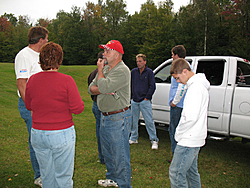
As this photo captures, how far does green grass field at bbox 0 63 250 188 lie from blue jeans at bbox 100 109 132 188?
0.65 meters

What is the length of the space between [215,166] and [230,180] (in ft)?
2.04

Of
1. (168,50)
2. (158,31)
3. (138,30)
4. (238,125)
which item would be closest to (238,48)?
(168,50)

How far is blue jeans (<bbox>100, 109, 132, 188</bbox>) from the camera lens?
3246mm

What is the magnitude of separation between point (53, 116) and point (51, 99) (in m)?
0.19

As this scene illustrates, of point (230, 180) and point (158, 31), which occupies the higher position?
point (158, 31)

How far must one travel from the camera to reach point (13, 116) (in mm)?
8680

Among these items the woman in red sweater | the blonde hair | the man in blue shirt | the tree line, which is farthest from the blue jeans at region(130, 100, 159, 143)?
the tree line

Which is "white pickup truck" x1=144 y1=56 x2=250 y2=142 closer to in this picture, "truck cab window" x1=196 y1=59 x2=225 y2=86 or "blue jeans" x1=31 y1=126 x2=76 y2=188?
"truck cab window" x1=196 y1=59 x2=225 y2=86

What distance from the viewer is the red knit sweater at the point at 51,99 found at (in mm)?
2367

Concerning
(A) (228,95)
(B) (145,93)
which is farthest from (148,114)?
(A) (228,95)

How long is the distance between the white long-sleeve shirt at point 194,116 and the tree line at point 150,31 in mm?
32246

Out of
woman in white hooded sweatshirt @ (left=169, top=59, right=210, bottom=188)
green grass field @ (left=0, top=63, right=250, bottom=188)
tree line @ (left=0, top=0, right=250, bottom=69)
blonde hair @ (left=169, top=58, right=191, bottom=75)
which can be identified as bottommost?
green grass field @ (left=0, top=63, right=250, bottom=188)

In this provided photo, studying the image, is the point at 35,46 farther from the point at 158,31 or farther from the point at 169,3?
the point at 169,3

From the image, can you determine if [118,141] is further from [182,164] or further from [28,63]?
[28,63]
